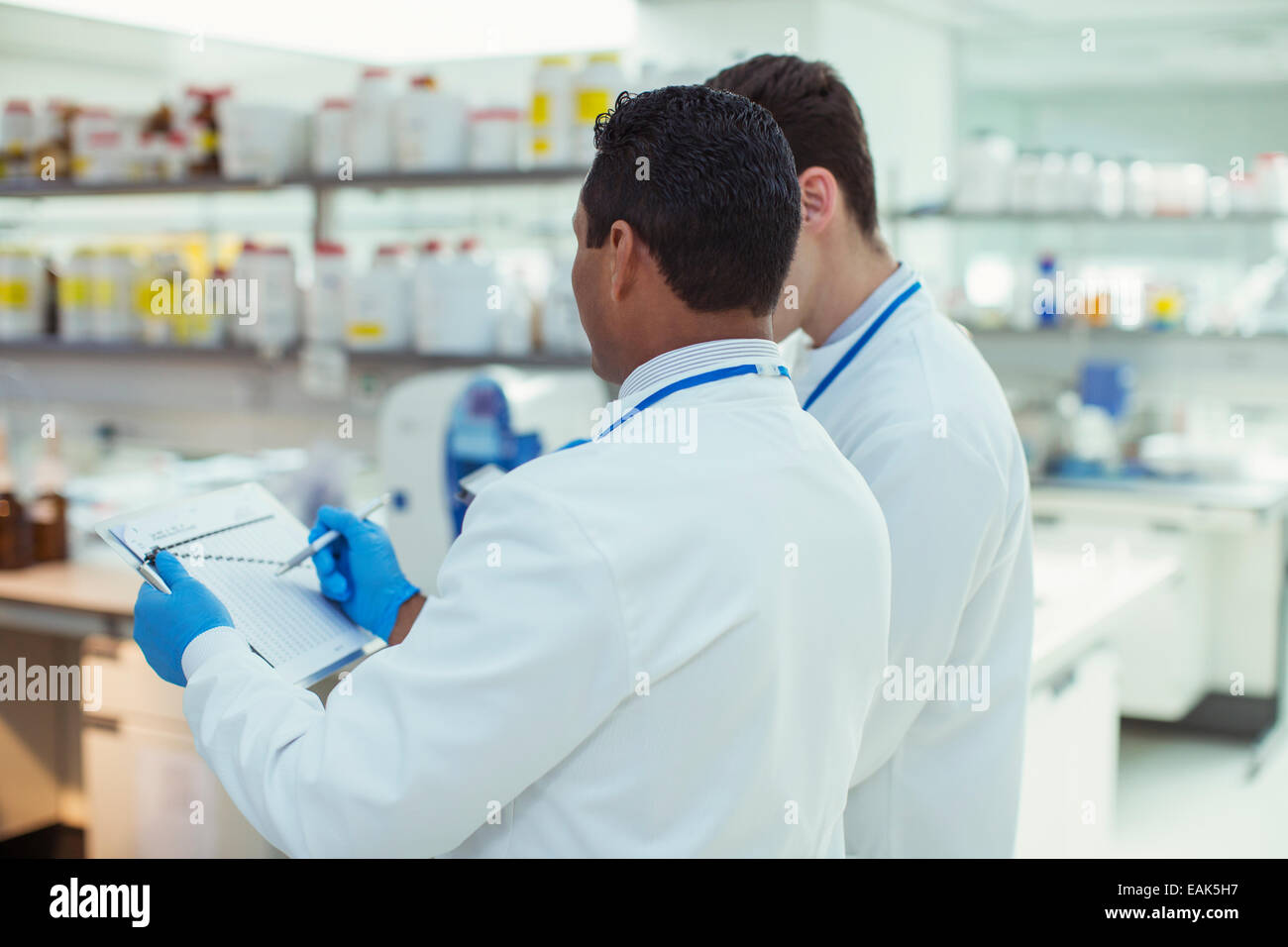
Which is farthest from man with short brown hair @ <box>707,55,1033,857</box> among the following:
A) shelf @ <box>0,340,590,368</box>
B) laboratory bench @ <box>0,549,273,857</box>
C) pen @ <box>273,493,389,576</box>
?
shelf @ <box>0,340,590,368</box>

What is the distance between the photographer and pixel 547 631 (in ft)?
3.27

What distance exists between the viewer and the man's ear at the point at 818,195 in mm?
1542

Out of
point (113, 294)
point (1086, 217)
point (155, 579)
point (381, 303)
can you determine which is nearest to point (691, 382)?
point (155, 579)

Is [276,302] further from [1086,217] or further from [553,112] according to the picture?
[1086,217]

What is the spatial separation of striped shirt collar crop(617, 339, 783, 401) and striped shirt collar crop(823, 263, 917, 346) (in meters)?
0.52

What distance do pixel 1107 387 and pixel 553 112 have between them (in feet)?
9.24

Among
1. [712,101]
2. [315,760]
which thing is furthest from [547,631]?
[712,101]

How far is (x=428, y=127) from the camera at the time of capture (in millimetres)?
3848

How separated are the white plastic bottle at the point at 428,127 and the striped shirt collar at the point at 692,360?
290 centimetres

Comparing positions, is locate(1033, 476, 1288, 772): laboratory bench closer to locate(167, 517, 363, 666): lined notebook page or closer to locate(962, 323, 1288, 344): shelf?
locate(962, 323, 1288, 344): shelf

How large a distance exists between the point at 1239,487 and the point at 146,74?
22.2 feet

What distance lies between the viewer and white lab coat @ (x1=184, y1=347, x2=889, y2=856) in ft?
3.30

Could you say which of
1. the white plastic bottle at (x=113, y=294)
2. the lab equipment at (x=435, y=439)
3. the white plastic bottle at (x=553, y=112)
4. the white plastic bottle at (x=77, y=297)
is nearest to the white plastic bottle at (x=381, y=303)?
the lab equipment at (x=435, y=439)
